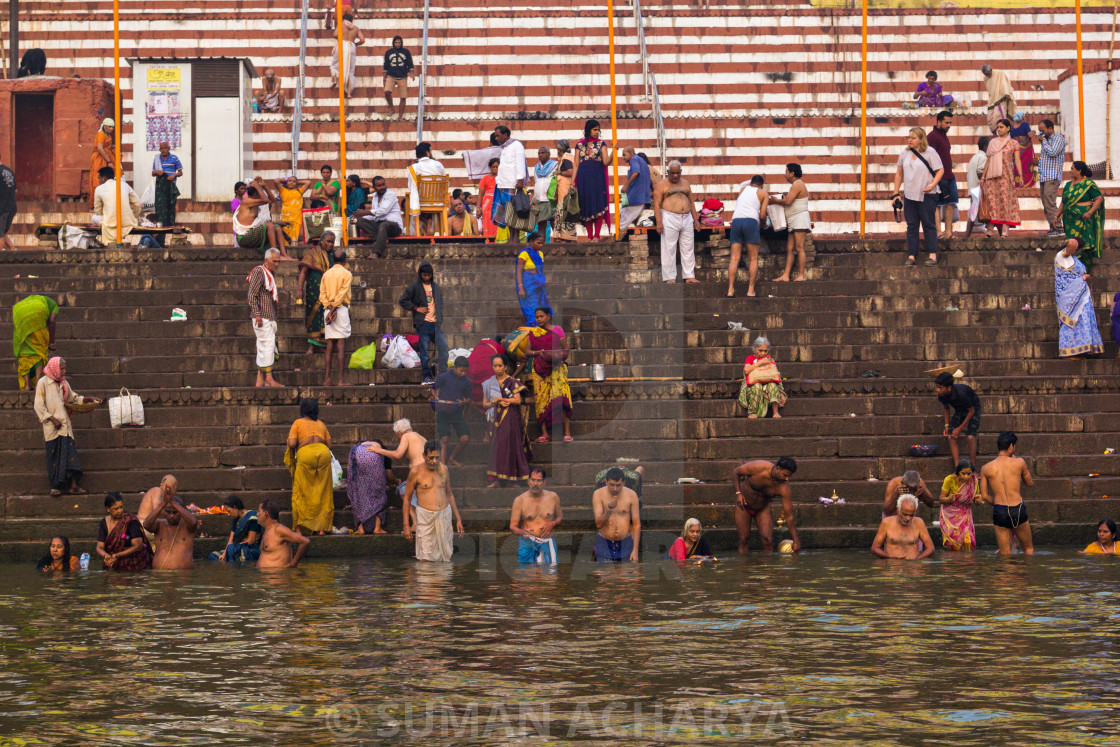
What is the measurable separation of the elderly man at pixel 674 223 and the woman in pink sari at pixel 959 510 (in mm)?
4373

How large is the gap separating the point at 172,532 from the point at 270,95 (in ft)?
35.9

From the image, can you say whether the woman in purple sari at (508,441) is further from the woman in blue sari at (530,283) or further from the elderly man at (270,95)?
the elderly man at (270,95)

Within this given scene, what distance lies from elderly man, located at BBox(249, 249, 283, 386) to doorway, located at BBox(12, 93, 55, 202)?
24.8 feet

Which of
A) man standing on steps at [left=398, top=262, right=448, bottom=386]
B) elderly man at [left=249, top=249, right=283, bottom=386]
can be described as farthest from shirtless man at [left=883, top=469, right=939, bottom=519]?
elderly man at [left=249, top=249, right=283, bottom=386]

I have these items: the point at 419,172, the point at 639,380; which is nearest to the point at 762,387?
the point at 639,380

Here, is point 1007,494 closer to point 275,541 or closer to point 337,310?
point 275,541

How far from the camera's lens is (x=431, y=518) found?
11.8 metres

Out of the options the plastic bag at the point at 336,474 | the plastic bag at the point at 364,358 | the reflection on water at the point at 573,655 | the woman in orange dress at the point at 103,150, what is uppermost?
the woman in orange dress at the point at 103,150

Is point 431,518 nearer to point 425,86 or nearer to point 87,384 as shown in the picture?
point 87,384

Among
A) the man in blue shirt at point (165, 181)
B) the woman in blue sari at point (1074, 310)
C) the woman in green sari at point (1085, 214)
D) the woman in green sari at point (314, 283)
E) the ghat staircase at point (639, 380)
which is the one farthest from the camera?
the man in blue shirt at point (165, 181)

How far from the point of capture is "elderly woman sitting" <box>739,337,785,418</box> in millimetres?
13297

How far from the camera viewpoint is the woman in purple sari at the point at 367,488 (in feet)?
39.9

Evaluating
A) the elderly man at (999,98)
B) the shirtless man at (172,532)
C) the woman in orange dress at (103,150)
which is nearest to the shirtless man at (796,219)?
the elderly man at (999,98)

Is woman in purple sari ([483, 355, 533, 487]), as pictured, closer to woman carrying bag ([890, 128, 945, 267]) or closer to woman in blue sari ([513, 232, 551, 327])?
woman in blue sari ([513, 232, 551, 327])
